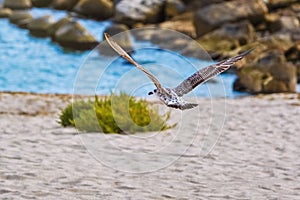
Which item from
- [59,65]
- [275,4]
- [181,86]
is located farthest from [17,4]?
[181,86]

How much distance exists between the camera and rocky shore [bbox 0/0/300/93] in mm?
22234

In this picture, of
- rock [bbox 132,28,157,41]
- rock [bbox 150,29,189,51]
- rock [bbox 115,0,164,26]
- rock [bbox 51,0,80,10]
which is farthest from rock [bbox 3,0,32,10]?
rock [bbox 150,29,189,51]

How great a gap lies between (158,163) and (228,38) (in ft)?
52.2

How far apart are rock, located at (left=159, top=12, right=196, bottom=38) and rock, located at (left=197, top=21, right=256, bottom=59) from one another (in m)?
1.97

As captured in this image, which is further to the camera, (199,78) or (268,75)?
(268,75)

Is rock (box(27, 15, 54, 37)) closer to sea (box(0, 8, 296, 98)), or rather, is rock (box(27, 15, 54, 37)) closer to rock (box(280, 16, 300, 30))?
sea (box(0, 8, 296, 98))

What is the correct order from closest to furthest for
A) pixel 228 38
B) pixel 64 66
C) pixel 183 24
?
1. pixel 228 38
2. pixel 64 66
3. pixel 183 24

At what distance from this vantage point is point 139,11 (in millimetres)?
31859

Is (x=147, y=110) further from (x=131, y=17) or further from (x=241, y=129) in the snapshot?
(x=131, y=17)

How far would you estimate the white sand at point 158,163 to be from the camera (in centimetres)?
961

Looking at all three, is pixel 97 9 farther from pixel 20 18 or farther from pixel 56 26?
pixel 20 18

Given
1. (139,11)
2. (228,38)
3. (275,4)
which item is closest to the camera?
(228,38)

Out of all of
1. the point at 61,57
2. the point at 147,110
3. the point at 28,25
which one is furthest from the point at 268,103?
the point at 28,25

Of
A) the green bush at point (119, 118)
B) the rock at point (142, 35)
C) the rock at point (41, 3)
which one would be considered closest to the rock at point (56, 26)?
the rock at point (142, 35)
